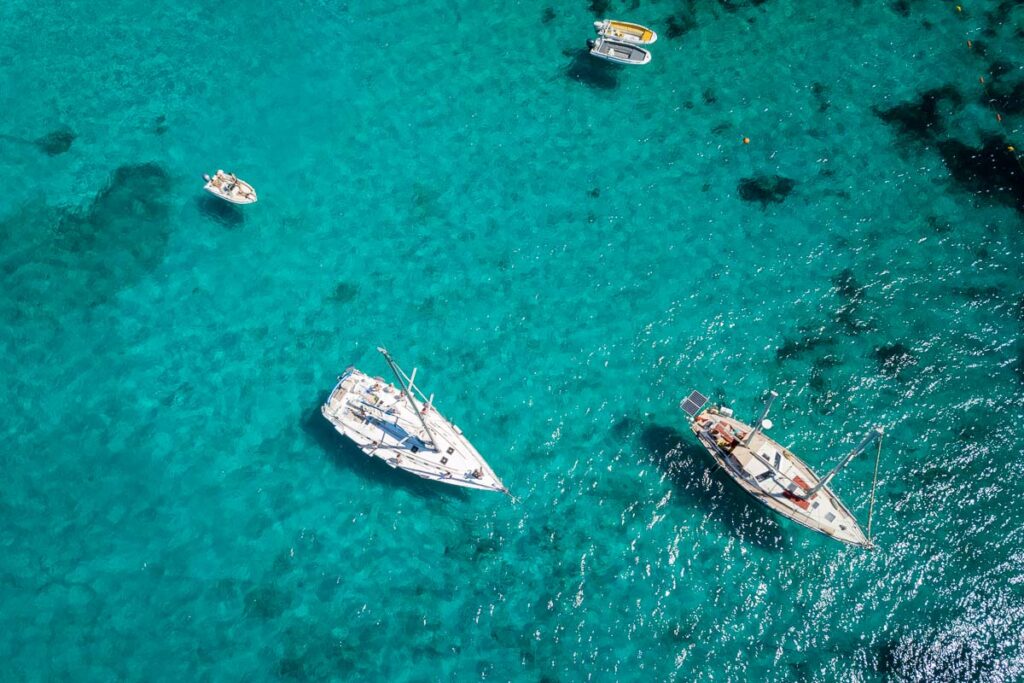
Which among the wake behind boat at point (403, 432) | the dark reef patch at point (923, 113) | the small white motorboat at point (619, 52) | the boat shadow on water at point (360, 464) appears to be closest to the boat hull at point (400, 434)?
the wake behind boat at point (403, 432)

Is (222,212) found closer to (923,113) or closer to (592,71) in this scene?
(592,71)

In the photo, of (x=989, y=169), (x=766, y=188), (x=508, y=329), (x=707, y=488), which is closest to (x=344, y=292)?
(x=508, y=329)

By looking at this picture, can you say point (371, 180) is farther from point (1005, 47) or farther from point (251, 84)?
point (1005, 47)

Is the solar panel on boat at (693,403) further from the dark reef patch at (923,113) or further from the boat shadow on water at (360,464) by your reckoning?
the dark reef patch at (923,113)

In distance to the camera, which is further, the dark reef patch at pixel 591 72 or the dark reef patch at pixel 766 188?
the dark reef patch at pixel 591 72

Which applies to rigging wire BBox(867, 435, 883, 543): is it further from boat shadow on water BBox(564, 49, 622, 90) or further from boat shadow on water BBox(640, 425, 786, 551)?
boat shadow on water BBox(564, 49, 622, 90)

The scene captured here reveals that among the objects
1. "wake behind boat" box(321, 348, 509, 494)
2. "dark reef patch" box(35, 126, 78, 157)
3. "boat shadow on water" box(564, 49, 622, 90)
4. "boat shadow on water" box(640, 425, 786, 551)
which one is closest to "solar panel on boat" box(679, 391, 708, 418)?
"boat shadow on water" box(640, 425, 786, 551)
